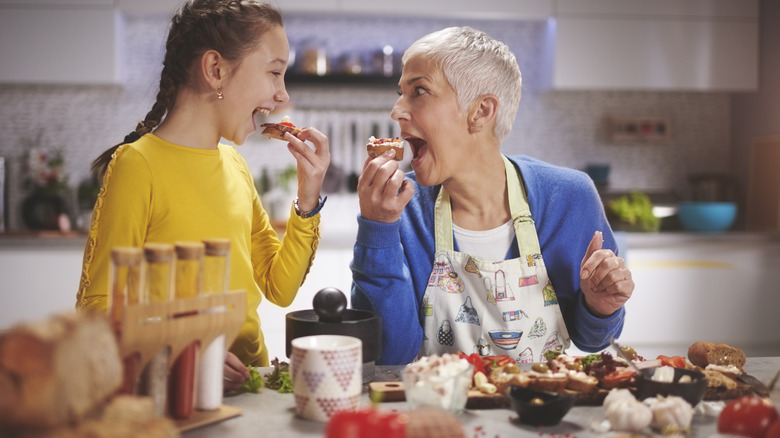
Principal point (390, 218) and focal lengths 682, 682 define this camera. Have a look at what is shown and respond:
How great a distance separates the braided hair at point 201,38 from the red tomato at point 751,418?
1.26 metres

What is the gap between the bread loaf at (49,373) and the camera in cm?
74

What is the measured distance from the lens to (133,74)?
4.57 metres

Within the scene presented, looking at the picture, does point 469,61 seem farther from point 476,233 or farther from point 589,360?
point 589,360

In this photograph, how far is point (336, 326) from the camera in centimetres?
122

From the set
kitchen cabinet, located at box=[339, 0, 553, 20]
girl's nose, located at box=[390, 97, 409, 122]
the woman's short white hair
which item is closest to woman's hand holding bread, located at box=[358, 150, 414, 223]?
girl's nose, located at box=[390, 97, 409, 122]

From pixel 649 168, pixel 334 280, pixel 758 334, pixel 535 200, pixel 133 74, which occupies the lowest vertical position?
pixel 758 334

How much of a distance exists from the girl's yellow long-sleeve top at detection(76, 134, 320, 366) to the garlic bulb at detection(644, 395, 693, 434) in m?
0.91

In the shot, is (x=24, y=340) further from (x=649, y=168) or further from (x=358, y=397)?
(x=649, y=168)

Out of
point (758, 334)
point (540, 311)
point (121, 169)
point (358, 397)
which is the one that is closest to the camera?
point (358, 397)

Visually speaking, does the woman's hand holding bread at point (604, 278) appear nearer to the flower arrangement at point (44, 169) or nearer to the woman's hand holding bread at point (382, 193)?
the woman's hand holding bread at point (382, 193)

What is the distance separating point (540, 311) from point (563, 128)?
328cm

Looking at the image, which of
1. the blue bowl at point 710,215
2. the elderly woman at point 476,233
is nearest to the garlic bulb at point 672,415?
the elderly woman at point 476,233

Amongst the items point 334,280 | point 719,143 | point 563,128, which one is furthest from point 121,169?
point 719,143

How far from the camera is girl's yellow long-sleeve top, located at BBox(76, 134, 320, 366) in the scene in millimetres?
1403
